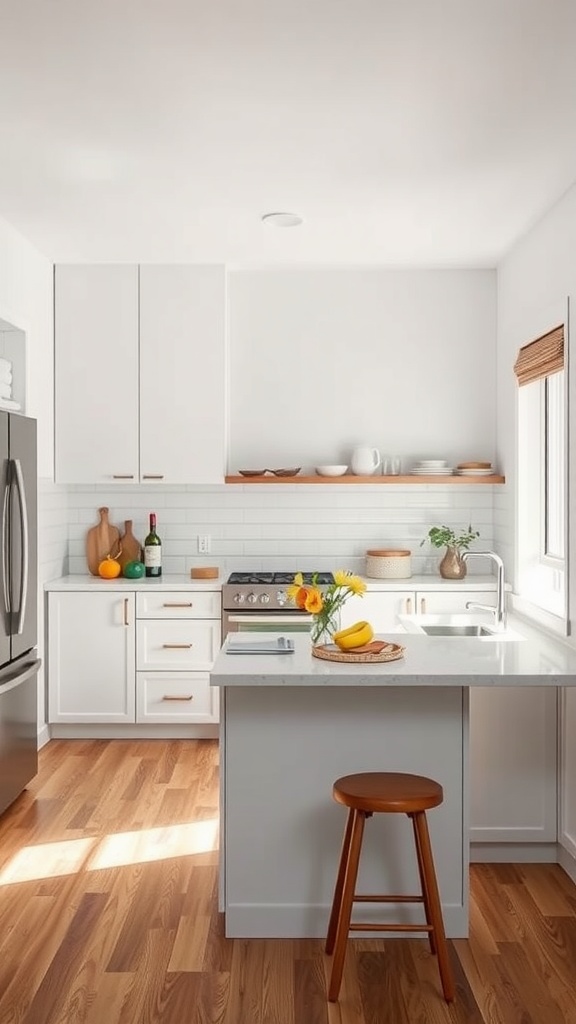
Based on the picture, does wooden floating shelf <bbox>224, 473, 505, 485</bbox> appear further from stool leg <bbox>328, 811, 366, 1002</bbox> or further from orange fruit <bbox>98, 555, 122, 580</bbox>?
stool leg <bbox>328, 811, 366, 1002</bbox>

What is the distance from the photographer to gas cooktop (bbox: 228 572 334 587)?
5.45 meters

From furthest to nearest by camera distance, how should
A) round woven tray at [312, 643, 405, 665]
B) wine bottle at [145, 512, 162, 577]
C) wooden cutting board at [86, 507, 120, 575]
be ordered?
1. wooden cutting board at [86, 507, 120, 575]
2. wine bottle at [145, 512, 162, 577]
3. round woven tray at [312, 643, 405, 665]

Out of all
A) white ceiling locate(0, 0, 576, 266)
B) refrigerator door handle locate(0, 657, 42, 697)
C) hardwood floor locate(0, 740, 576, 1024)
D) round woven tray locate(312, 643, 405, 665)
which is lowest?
hardwood floor locate(0, 740, 576, 1024)

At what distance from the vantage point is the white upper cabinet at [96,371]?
5.64 m

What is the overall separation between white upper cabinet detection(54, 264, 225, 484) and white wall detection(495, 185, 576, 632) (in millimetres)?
1627

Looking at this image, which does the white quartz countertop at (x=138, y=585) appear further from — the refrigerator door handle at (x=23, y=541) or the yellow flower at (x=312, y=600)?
the yellow flower at (x=312, y=600)

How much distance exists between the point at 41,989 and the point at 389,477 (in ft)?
11.6

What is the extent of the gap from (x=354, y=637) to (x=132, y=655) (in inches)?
103

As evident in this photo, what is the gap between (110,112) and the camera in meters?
3.32

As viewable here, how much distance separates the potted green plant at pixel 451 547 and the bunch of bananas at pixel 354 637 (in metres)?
2.54

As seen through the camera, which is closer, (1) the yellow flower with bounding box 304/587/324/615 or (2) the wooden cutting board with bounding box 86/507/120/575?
(1) the yellow flower with bounding box 304/587/324/615

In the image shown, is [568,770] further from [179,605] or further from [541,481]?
[179,605]

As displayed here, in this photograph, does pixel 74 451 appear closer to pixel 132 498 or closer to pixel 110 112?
pixel 132 498

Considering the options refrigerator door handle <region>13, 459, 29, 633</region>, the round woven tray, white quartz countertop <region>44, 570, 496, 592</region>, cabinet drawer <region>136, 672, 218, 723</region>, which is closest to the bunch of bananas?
the round woven tray
